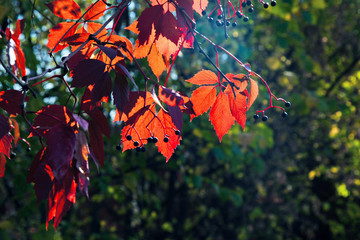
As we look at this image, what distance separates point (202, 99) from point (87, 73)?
1.16ft

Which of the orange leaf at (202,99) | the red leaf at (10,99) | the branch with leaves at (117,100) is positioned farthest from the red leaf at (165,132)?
the red leaf at (10,99)

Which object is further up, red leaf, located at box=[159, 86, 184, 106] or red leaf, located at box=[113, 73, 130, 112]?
red leaf, located at box=[113, 73, 130, 112]

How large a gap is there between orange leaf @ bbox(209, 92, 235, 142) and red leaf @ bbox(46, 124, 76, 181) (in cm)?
42

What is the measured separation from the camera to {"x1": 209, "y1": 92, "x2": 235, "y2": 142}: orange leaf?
3.62 feet

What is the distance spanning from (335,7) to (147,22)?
16.7 ft

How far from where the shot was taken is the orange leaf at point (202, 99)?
113 centimetres

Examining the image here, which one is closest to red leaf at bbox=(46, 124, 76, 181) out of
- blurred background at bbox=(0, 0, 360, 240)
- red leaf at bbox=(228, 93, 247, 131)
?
red leaf at bbox=(228, 93, 247, 131)

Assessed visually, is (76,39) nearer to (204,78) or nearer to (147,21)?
(147,21)

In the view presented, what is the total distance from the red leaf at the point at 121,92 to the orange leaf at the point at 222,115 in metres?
0.29

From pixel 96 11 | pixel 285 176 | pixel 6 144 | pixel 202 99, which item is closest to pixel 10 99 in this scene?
pixel 6 144

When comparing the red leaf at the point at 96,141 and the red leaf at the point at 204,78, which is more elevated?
the red leaf at the point at 204,78

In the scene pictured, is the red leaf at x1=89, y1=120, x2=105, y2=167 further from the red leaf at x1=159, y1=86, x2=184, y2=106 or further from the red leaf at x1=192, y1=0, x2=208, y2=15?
the red leaf at x1=192, y1=0, x2=208, y2=15

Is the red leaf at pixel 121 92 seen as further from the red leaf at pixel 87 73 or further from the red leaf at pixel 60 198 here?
the red leaf at pixel 60 198

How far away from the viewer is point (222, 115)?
43.7 inches
